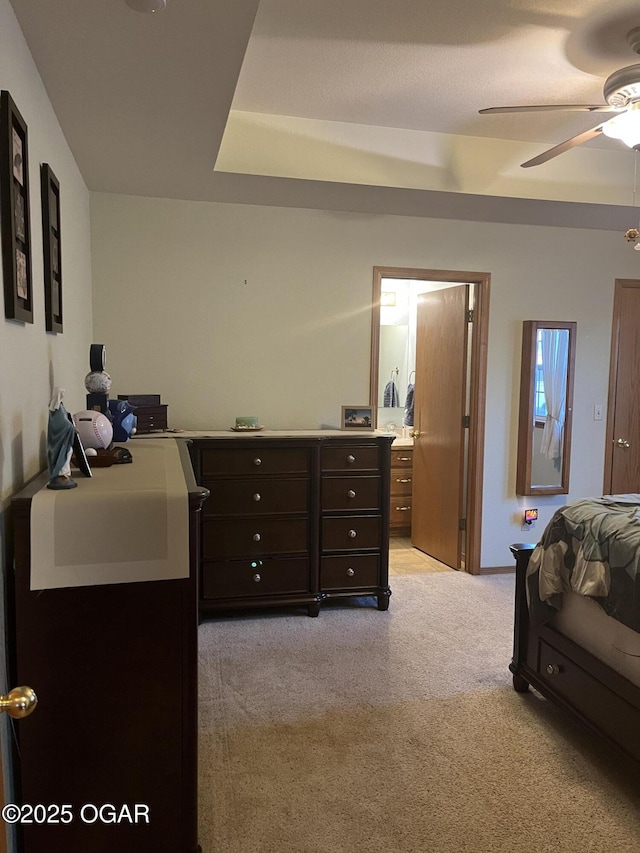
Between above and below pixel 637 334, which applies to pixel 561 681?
below

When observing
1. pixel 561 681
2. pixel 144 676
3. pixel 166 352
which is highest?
pixel 166 352

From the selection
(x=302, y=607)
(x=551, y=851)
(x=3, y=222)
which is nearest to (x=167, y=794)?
(x=551, y=851)

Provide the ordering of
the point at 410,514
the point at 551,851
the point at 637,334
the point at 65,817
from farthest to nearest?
the point at 410,514 → the point at 637,334 → the point at 551,851 → the point at 65,817

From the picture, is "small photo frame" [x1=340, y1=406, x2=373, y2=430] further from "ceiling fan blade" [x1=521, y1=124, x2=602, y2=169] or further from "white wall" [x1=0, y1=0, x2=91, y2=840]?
"ceiling fan blade" [x1=521, y1=124, x2=602, y2=169]

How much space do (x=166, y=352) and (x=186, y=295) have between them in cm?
38

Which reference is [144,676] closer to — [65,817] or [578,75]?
[65,817]

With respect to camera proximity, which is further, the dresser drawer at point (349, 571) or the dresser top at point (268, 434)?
the dresser drawer at point (349, 571)

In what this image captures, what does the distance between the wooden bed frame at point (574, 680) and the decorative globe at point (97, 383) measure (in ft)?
6.19

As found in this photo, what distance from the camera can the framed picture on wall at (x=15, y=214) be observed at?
1.59 m

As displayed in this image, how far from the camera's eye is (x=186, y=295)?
3877 millimetres

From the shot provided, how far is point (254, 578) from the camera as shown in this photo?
360cm

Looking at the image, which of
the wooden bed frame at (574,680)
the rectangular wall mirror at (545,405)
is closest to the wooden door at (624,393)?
the rectangular wall mirror at (545,405)

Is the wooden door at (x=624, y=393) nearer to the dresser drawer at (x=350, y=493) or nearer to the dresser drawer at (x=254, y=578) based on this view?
the dresser drawer at (x=350, y=493)

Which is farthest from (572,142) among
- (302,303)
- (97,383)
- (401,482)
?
(401,482)
